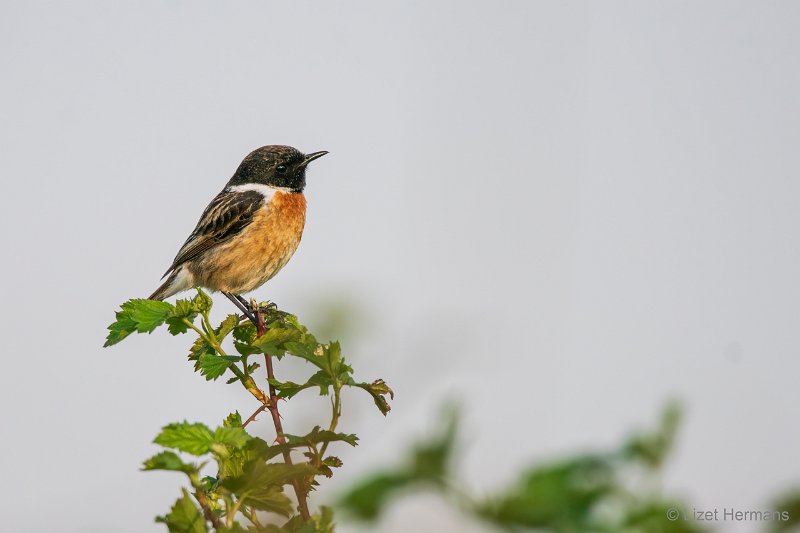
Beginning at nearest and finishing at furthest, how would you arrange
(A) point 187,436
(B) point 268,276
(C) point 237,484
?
1. (C) point 237,484
2. (A) point 187,436
3. (B) point 268,276

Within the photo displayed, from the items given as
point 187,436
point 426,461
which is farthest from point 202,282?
point 426,461

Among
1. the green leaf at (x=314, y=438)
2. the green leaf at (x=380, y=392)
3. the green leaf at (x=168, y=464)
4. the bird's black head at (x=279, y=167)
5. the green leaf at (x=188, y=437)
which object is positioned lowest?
the green leaf at (x=168, y=464)

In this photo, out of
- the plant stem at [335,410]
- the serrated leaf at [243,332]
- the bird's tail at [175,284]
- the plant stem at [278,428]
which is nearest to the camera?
the plant stem at [278,428]

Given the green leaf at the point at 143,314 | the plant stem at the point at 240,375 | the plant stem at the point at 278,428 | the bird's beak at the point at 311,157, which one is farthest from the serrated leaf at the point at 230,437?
the bird's beak at the point at 311,157

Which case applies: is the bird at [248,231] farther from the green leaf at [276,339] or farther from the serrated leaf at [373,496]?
the serrated leaf at [373,496]

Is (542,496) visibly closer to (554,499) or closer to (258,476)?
(554,499)

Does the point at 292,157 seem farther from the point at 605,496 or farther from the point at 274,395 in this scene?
the point at 605,496

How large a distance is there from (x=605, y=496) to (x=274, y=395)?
2.35 meters

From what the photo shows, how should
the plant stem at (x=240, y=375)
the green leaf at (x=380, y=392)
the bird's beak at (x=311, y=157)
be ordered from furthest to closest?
the bird's beak at (x=311, y=157) → the plant stem at (x=240, y=375) → the green leaf at (x=380, y=392)

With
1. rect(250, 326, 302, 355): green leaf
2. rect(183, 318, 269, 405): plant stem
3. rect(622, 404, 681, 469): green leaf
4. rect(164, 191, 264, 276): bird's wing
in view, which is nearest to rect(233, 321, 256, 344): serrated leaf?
rect(183, 318, 269, 405): plant stem

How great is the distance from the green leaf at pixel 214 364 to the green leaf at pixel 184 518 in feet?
4.23

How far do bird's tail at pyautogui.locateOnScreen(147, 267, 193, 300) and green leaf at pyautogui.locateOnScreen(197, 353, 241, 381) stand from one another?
6.64 m

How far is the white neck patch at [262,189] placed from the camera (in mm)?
9898

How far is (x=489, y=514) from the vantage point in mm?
705
